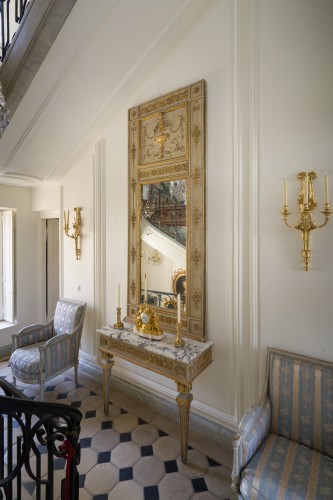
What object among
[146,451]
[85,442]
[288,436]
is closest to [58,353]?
[85,442]

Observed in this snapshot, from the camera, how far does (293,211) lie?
2125mm

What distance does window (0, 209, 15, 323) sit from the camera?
15.2 ft

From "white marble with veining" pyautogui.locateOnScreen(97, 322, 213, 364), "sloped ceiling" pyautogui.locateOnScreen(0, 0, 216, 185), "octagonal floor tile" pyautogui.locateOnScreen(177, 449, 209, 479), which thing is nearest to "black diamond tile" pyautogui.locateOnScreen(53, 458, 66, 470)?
"octagonal floor tile" pyautogui.locateOnScreen(177, 449, 209, 479)

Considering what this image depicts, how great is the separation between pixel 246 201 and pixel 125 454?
2.51 m

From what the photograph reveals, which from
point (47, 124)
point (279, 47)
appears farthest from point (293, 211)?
point (47, 124)

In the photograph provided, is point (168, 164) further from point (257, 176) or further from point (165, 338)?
point (165, 338)

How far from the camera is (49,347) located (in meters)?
3.09

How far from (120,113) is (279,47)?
188cm

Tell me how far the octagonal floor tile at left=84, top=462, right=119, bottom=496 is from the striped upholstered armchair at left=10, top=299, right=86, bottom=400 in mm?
1100

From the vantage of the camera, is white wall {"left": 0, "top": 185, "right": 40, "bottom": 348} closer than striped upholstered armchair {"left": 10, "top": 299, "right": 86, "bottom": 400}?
No

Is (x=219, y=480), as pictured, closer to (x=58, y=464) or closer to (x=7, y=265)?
(x=58, y=464)

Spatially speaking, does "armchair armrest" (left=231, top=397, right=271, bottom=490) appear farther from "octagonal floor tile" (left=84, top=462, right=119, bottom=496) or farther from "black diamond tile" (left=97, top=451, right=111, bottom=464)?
"black diamond tile" (left=97, top=451, right=111, bottom=464)

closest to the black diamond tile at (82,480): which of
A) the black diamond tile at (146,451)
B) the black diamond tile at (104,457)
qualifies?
the black diamond tile at (104,457)

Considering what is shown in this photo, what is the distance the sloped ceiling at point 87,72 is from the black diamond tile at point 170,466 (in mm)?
3686
